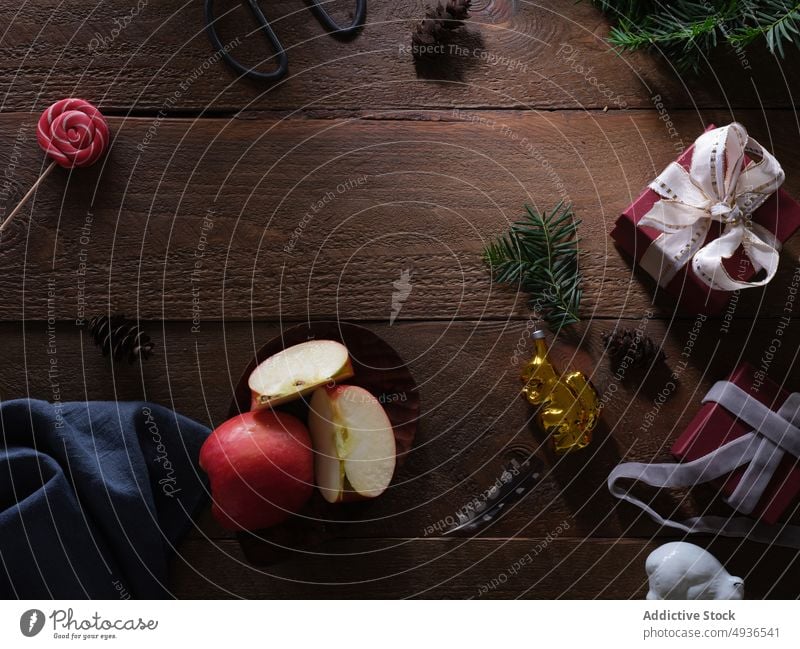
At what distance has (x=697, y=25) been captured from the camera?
64cm

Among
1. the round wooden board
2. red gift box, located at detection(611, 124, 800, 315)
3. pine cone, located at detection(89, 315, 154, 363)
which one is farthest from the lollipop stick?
red gift box, located at detection(611, 124, 800, 315)

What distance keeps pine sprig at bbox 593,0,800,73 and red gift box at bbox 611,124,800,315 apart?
0.07 meters

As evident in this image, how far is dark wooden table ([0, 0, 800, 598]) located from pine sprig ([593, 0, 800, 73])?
18mm

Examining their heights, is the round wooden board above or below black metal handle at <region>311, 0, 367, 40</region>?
below

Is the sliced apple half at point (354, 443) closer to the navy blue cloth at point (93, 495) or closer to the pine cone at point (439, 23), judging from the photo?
the navy blue cloth at point (93, 495)

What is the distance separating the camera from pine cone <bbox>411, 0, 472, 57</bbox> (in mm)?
671

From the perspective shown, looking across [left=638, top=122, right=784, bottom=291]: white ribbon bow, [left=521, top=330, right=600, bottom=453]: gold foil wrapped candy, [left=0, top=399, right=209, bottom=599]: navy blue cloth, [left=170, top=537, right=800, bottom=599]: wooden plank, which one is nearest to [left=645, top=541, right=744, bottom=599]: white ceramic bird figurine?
[left=170, top=537, right=800, bottom=599]: wooden plank

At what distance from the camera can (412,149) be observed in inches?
27.1

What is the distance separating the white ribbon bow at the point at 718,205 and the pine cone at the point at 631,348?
2.9 inches

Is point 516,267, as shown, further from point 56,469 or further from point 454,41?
point 56,469

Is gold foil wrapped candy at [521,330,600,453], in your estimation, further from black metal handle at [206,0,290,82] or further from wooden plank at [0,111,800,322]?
black metal handle at [206,0,290,82]

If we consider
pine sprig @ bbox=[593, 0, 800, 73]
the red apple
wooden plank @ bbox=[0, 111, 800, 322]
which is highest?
pine sprig @ bbox=[593, 0, 800, 73]

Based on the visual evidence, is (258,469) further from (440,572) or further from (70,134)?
(70,134)
